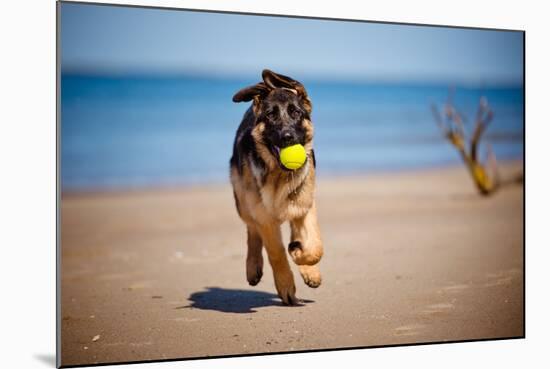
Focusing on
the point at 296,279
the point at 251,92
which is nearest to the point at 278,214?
the point at 251,92

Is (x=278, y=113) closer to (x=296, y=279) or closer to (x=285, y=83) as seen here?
(x=285, y=83)

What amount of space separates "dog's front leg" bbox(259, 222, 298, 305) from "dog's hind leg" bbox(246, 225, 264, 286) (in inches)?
11.3

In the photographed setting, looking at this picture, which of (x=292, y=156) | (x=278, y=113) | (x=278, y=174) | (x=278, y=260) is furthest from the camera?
(x=278, y=260)

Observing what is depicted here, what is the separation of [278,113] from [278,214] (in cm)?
74

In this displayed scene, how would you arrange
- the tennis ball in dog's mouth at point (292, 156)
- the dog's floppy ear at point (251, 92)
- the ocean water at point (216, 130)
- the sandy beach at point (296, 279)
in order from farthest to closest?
the ocean water at point (216, 130) → the sandy beach at point (296, 279) → the dog's floppy ear at point (251, 92) → the tennis ball in dog's mouth at point (292, 156)

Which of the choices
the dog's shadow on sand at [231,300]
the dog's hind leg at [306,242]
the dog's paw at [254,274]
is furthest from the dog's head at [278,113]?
the dog's shadow on sand at [231,300]

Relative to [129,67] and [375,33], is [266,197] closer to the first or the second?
[375,33]

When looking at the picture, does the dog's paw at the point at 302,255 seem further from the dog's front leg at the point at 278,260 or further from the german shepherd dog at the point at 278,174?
the dog's front leg at the point at 278,260

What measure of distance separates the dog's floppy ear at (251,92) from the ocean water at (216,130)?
4126mm

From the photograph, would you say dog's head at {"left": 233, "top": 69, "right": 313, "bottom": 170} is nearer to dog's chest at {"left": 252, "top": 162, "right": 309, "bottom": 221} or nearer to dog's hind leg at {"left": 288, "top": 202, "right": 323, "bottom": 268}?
dog's chest at {"left": 252, "top": 162, "right": 309, "bottom": 221}

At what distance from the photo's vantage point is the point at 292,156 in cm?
537

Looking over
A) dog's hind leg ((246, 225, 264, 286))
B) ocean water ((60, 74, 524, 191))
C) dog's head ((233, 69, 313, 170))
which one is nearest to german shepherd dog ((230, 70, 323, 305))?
dog's head ((233, 69, 313, 170))

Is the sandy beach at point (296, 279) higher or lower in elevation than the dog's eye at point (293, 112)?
lower

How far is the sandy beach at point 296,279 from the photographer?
229 inches
